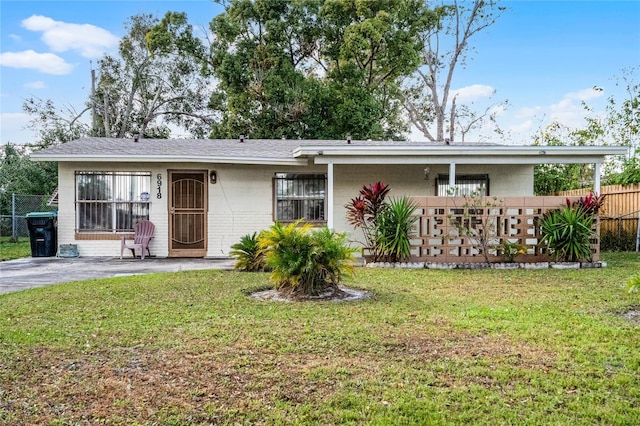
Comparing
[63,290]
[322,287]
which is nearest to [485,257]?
[322,287]

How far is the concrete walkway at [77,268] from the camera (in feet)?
26.2

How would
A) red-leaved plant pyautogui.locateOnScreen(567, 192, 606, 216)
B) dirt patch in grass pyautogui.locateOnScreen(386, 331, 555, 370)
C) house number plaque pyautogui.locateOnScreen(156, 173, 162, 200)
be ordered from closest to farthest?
dirt patch in grass pyautogui.locateOnScreen(386, 331, 555, 370) → red-leaved plant pyautogui.locateOnScreen(567, 192, 606, 216) → house number plaque pyautogui.locateOnScreen(156, 173, 162, 200)

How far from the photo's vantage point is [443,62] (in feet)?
85.5

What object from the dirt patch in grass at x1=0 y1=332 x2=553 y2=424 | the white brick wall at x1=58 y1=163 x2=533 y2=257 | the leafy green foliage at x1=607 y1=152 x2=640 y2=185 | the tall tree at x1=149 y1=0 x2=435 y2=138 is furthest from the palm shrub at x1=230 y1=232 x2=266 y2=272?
the tall tree at x1=149 y1=0 x2=435 y2=138

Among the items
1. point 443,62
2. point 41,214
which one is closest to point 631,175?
point 41,214

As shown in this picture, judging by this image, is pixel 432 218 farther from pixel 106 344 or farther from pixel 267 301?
pixel 106 344

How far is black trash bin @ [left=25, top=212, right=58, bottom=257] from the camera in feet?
37.9

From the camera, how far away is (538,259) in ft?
32.5

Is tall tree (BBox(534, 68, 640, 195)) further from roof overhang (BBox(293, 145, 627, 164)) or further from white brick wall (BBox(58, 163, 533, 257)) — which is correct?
roof overhang (BBox(293, 145, 627, 164))

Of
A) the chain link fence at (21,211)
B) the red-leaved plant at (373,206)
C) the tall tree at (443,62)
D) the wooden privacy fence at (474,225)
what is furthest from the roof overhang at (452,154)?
the tall tree at (443,62)

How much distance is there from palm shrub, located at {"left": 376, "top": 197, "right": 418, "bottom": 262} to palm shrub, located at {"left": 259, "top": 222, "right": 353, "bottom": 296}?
11.0ft

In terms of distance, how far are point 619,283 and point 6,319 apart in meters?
7.83

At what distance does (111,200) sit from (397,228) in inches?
266

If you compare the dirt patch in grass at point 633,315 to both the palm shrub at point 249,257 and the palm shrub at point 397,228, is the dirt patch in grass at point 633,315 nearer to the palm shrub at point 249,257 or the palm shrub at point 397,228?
the palm shrub at point 397,228
